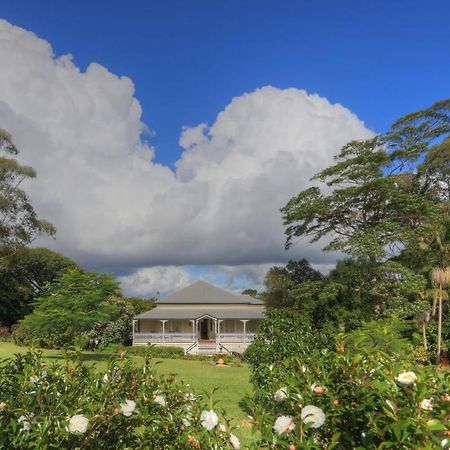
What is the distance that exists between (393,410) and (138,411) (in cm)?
186

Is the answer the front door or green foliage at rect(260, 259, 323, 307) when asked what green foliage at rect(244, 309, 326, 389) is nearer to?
green foliage at rect(260, 259, 323, 307)

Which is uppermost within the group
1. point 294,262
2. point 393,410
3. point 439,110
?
point 439,110

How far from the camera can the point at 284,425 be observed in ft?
7.91

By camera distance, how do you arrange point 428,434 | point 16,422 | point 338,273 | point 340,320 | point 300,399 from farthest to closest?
point 338,273 → point 340,320 → point 16,422 → point 300,399 → point 428,434

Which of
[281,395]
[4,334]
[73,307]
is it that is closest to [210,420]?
[281,395]

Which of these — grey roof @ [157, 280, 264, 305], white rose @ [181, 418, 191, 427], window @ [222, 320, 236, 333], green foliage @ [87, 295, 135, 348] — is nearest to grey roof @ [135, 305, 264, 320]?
grey roof @ [157, 280, 264, 305]

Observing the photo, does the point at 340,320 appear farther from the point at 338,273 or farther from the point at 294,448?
the point at 294,448

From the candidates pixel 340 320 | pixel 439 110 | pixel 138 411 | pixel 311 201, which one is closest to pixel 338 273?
pixel 340 320

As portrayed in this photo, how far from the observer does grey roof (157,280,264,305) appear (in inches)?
1768

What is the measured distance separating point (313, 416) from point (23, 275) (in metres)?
47.6

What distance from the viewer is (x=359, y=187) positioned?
25188mm

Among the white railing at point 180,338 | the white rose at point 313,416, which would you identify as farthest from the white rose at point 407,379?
the white railing at point 180,338

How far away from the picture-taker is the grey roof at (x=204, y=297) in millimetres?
44906

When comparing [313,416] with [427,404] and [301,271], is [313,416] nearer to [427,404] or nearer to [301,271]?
[427,404]
